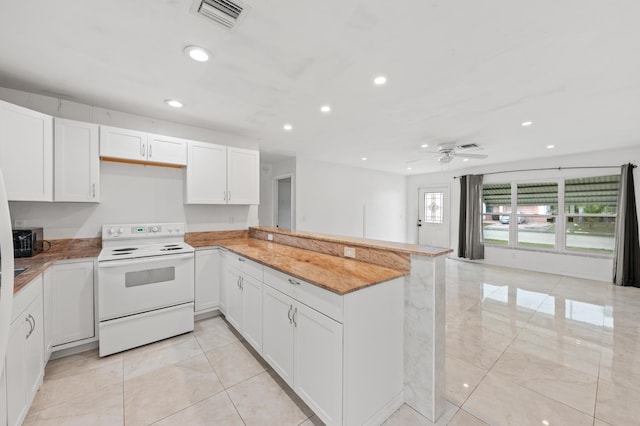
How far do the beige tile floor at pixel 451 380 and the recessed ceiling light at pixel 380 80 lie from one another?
2.58 meters

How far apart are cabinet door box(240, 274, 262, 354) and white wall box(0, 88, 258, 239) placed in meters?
1.55

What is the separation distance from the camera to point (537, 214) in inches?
227

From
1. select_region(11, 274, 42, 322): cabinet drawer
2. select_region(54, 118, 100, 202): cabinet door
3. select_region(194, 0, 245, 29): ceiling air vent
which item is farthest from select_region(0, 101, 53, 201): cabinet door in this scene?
select_region(194, 0, 245, 29): ceiling air vent

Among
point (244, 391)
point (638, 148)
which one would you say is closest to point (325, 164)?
point (244, 391)

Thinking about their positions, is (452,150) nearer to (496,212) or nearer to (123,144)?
(496,212)

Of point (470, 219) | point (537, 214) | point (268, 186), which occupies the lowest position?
point (470, 219)

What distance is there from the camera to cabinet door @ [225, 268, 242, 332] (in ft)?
8.74

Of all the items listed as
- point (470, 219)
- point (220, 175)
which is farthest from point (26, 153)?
point (470, 219)

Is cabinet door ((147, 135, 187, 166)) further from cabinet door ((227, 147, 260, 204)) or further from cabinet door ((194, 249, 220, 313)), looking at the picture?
cabinet door ((194, 249, 220, 313))

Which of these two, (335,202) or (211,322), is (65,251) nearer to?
(211,322)

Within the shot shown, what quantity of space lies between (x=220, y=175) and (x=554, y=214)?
6.79m

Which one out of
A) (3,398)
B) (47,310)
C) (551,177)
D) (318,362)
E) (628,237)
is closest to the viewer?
(3,398)

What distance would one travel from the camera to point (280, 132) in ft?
12.5

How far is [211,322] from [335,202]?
3.88 m
